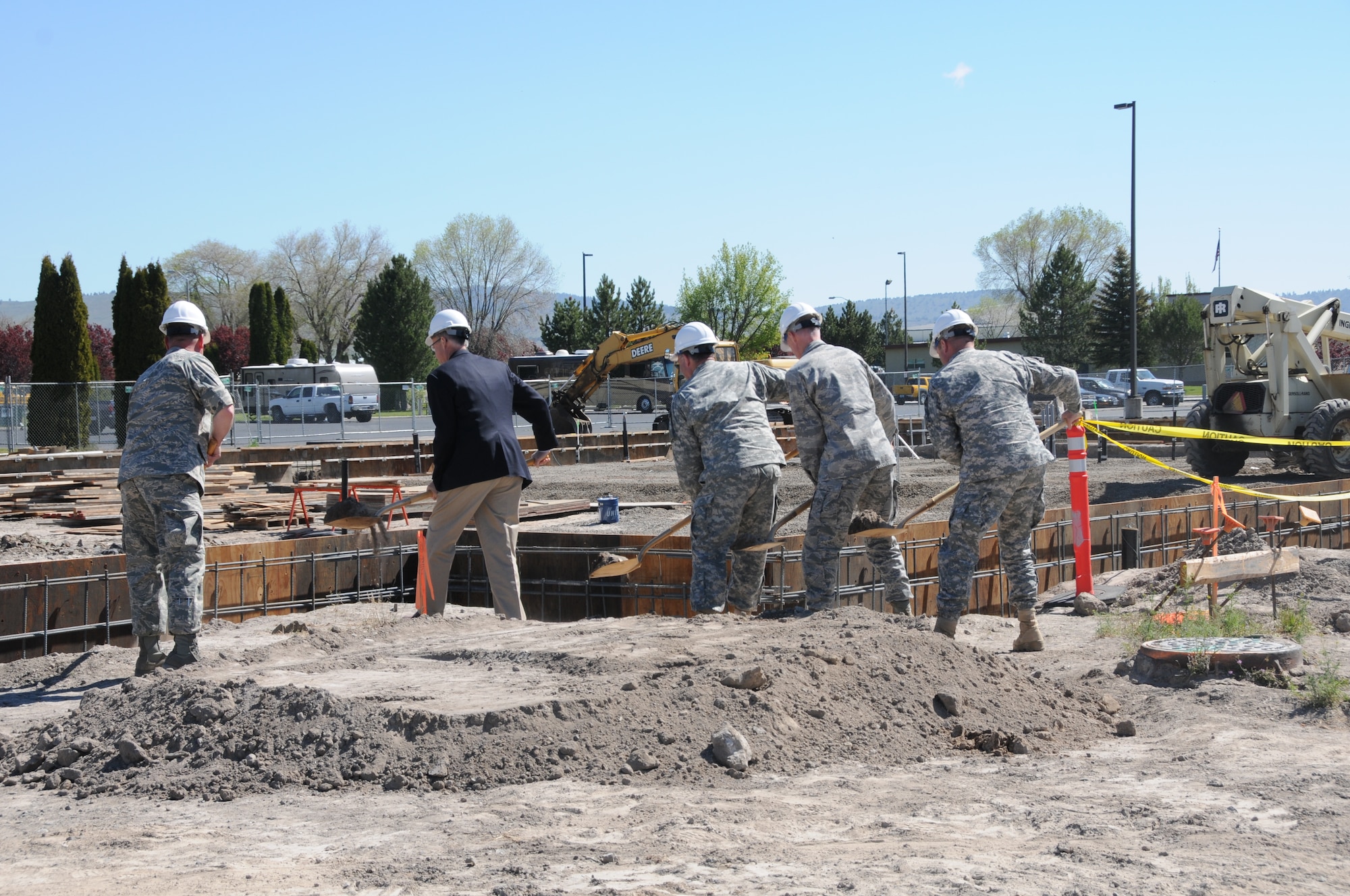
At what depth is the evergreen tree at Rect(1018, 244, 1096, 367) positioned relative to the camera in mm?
58812

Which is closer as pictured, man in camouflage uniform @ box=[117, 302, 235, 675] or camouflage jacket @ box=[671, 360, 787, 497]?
man in camouflage uniform @ box=[117, 302, 235, 675]

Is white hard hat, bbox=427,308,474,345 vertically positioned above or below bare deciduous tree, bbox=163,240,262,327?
below

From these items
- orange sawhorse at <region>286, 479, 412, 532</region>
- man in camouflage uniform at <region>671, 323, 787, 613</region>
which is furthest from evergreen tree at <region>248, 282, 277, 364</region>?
man in camouflage uniform at <region>671, 323, 787, 613</region>

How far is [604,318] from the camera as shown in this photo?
59656 millimetres

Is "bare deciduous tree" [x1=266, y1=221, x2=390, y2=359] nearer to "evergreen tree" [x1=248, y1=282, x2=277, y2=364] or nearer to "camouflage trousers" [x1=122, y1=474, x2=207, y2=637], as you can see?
"evergreen tree" [x1=248, y1=282, x2=277, y2=364]

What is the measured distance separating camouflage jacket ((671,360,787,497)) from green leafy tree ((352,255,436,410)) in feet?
157

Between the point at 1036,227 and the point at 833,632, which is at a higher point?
the point at 1036,227

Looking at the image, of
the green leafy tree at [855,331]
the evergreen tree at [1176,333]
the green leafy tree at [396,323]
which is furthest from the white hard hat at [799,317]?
the evergreen tree at [1176,333]

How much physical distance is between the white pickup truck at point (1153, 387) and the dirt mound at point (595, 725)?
37.4 m

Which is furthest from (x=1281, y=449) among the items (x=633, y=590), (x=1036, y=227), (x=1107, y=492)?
(x=1036, y=227)

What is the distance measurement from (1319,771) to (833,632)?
6.17 ft

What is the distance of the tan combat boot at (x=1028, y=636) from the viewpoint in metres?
5.96

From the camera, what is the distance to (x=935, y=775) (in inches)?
160

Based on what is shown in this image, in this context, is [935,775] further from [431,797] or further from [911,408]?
[911,408]
